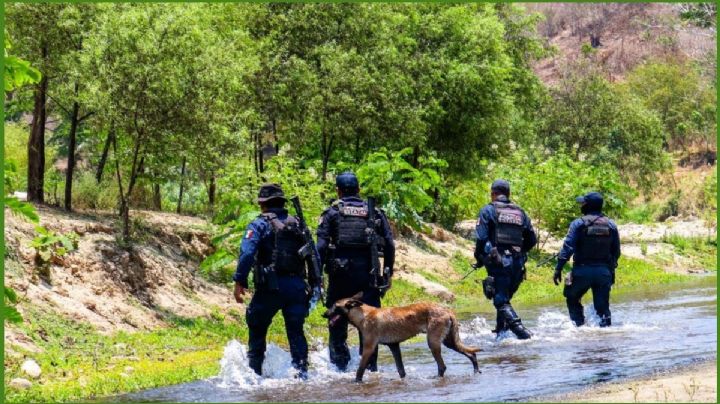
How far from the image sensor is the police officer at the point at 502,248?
14.4 m

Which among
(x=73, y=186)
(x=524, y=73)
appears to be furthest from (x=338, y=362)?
(x=524, y=73)

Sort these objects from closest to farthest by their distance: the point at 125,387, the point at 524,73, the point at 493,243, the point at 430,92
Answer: the point at 125,387
the point at 493,243
the point at 430,92
the point at 524,73

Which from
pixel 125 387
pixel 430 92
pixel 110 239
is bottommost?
pixel 125 387

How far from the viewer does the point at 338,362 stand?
11.9 meters

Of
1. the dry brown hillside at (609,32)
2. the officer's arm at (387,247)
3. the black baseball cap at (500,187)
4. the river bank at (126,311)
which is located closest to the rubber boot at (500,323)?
the black baseball cap at (500,187)

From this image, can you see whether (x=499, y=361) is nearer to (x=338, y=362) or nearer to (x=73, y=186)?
(x=338, y=362)

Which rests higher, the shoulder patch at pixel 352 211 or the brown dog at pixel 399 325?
the shoulder patch at pixel 352 211

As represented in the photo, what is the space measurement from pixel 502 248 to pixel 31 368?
6412 mm

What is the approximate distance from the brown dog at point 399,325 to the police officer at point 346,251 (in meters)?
0.54

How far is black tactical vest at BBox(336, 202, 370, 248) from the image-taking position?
11781 mm

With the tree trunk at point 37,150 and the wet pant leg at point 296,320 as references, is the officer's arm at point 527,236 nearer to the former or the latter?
the wet pant leg at point 296,320

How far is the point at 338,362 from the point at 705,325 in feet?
21.0

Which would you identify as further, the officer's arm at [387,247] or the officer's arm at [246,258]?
the officer's arm at [387,247]

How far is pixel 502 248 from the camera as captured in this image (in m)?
14.4
